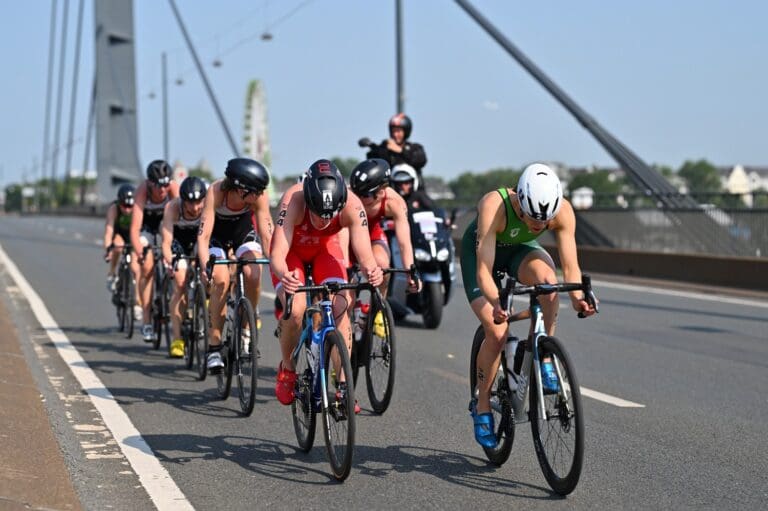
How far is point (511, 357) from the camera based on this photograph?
6.76m

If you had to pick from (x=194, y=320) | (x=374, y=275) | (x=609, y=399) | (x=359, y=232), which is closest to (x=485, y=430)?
(x=374, y=275)

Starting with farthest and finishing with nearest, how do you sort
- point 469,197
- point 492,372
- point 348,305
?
point 469,197 → point 348,305 → point 492,372

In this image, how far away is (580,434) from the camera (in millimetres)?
5895

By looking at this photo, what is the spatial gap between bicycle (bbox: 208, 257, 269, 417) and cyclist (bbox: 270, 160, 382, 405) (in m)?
0.69

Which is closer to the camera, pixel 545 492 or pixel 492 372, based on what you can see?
pixel 545 492

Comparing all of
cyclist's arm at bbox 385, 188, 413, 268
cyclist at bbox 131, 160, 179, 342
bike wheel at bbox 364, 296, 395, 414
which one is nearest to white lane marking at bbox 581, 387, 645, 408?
bike wheel at bbox 364, 296, 395, 414

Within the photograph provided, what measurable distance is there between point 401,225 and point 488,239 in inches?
114

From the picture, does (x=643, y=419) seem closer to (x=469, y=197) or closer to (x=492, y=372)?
(x=492, y=372)

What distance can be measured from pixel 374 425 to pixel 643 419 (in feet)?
5.74

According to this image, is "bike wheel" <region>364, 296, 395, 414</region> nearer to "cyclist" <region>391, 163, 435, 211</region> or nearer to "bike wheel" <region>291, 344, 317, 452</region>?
"bike wheel" <region>291, 344, 317, 452</region>

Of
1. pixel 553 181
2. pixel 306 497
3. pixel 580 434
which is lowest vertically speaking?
pixel 306 497

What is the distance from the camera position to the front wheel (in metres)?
14.1

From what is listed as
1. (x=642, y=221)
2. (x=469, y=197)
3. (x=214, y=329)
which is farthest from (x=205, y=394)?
(x=469, y=197)

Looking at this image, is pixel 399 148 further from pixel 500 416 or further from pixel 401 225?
pixel 500 416
